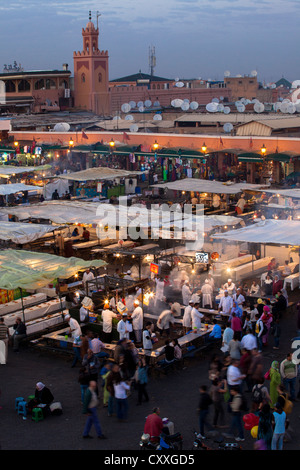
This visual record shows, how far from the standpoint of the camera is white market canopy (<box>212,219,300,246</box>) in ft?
58.6

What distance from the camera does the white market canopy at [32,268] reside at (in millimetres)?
15523

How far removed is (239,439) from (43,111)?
55.2 meters

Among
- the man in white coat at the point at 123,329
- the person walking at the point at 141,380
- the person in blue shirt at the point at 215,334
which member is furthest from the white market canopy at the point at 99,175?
the person walking at the point at 141,380

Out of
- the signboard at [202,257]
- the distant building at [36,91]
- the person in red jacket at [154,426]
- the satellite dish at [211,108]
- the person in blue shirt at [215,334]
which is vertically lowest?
the person in blue shirt at [215,334]

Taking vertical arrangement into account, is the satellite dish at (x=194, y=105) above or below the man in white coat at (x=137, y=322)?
above

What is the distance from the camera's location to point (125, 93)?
228 feet

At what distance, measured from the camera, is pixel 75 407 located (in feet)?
39.5

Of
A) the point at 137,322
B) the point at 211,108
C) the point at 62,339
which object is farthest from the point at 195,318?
the point at 211,108

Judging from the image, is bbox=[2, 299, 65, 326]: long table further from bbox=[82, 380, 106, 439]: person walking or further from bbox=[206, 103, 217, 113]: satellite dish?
bbox=[206, 103, 217, 113]: satellite dish

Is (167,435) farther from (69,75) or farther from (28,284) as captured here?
(69,75)

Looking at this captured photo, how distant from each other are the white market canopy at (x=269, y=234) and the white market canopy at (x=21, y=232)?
18.0 ft

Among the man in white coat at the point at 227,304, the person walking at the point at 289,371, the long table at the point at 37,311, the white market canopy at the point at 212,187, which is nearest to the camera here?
the person walking at the point at 289,371

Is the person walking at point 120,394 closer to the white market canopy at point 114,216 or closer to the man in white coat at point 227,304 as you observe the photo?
the man in white coat at point 227,304

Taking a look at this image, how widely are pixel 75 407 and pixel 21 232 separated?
9.27 m
